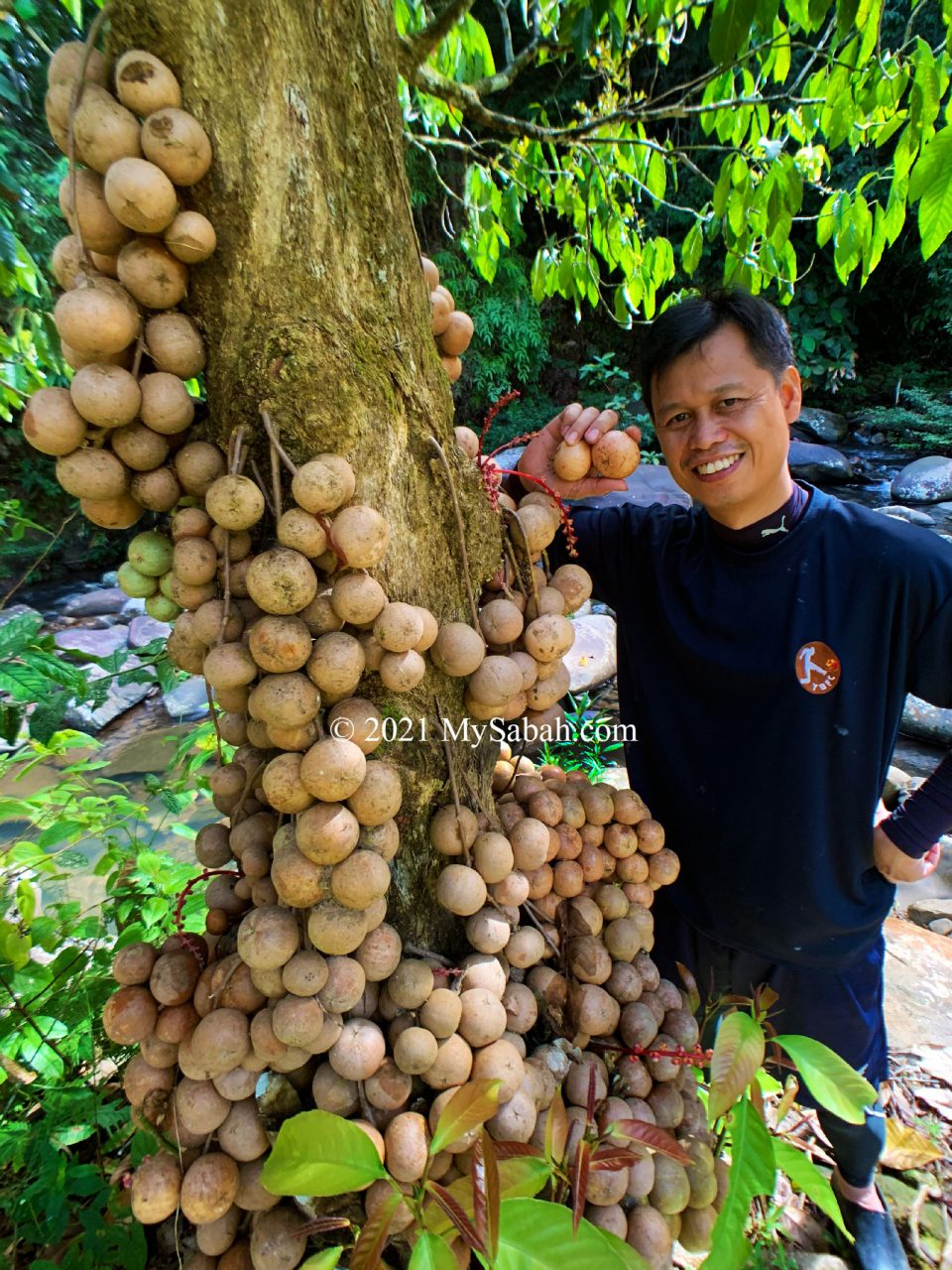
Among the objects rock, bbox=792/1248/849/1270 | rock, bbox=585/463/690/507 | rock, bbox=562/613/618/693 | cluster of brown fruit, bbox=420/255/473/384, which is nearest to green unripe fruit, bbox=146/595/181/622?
cluster of brown fruit, bbox=420/255/473/384

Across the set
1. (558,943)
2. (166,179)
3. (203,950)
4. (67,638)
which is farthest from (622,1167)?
(67,638)

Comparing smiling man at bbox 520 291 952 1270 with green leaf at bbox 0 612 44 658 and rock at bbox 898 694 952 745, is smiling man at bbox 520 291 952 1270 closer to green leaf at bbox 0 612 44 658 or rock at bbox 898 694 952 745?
green leaf at bbox 0 612 44 658

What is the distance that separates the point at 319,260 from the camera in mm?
955

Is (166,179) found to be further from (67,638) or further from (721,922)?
(67,638)

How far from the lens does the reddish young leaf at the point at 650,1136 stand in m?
1.05

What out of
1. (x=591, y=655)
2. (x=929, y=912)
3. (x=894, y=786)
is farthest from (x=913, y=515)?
(x=929, y=912)

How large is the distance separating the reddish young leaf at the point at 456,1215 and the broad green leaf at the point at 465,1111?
4 centimetres

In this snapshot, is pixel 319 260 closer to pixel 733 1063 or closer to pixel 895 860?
pixel 733 1063

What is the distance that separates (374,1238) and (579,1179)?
0.27 metres

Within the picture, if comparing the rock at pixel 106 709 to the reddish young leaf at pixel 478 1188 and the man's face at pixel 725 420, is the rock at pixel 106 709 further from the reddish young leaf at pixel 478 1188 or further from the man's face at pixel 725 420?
the reddish young leaf at pixel 478 1188

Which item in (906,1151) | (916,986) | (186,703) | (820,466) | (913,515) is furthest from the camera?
(820,466)

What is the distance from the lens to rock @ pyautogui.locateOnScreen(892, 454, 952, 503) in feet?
29.2

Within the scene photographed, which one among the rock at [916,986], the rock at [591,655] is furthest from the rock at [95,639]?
the rock at [916,986]

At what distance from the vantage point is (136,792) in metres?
4.69
